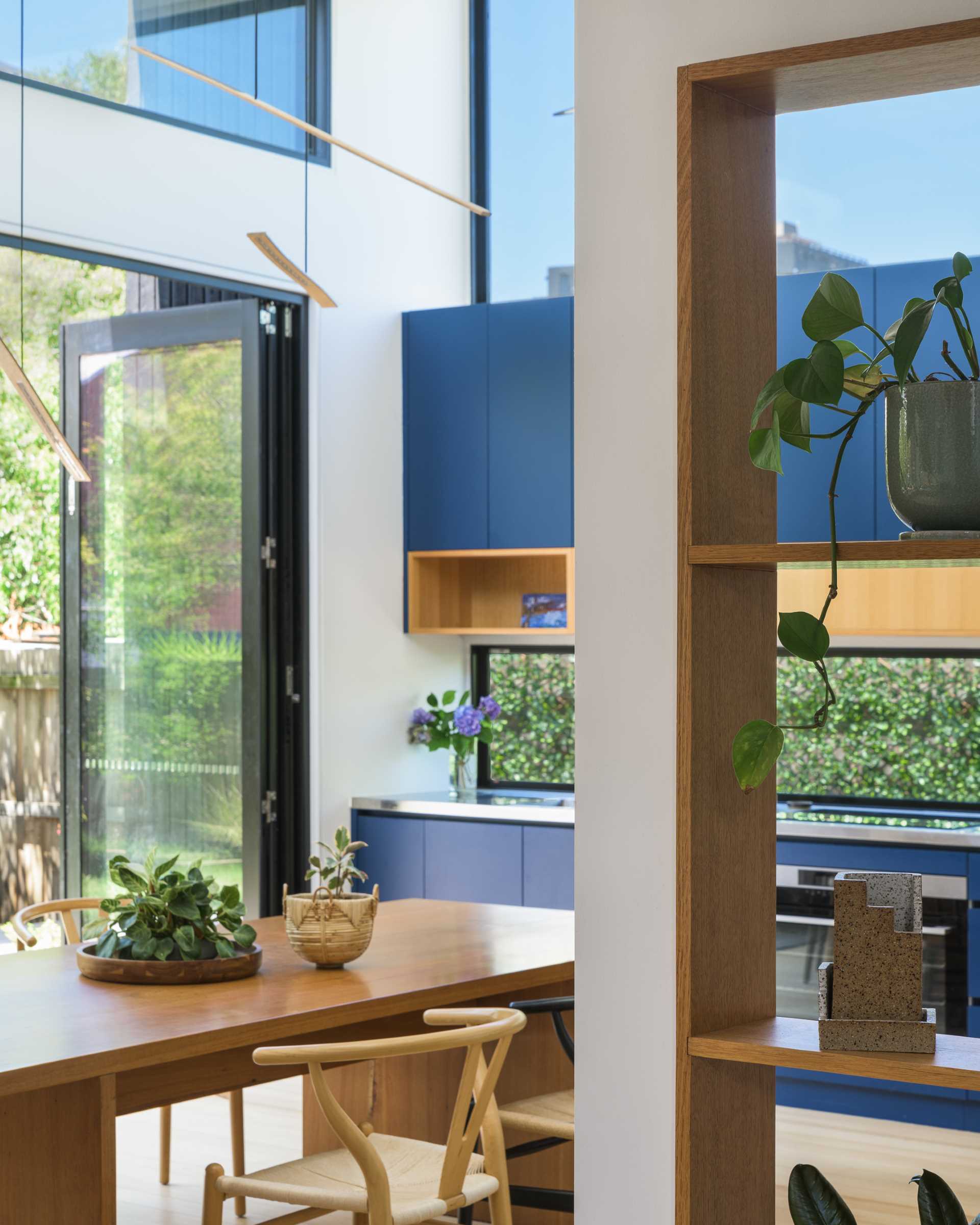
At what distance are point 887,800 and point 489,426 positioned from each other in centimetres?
205

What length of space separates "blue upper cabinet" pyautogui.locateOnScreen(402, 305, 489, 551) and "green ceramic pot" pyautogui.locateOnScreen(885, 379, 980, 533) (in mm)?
4655

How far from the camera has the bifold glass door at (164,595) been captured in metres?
5.65

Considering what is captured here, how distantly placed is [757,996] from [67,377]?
4.39 meters

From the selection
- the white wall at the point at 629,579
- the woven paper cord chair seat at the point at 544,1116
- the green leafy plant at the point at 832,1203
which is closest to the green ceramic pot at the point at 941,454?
the white wall at the point at 629,579

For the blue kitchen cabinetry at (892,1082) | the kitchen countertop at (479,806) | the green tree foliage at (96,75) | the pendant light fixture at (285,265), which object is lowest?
the blue kitchen cabinetry at (892,1082)

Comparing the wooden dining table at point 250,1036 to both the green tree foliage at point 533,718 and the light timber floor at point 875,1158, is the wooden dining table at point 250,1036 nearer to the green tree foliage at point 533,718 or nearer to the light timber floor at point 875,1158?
the light timber floor at point 875,1158

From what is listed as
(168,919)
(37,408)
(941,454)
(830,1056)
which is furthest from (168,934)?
(941,454)

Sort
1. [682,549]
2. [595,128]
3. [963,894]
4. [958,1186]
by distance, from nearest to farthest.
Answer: [682,549] < [595,128] < [958,1186] < [963,894]

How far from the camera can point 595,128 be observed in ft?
6.24

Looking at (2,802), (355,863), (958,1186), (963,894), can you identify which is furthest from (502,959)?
(2,802)

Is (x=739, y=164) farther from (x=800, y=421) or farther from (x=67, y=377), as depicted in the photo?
(x=67, y=377)

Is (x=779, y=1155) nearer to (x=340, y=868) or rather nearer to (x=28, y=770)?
(x=340, y=868)

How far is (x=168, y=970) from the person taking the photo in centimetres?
341

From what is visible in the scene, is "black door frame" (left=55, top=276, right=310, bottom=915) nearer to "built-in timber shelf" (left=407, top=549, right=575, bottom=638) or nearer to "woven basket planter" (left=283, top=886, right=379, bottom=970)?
"built-in timber shelf" (left=407, top=549, right=575, bottom=638)
